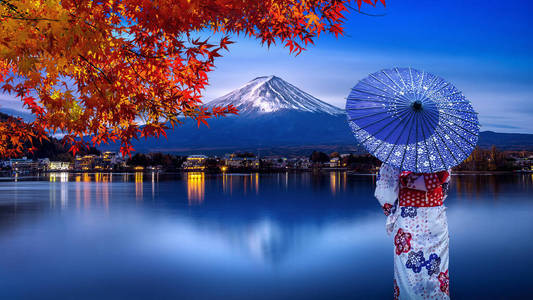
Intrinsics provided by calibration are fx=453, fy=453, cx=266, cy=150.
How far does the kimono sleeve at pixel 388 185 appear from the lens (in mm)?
4383

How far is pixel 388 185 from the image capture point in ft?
14.4

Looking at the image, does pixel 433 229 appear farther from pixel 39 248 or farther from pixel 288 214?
pixel 288 214

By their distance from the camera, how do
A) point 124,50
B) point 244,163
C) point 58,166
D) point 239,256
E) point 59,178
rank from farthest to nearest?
point 58,166 < point 244,163 < point 59,178 < point 239,256 < point 124,50

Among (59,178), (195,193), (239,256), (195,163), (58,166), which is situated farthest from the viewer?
(58,166)

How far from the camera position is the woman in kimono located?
422 centimetres

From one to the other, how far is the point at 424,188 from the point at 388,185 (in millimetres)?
336

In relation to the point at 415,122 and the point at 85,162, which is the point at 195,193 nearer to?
the point at 415,122

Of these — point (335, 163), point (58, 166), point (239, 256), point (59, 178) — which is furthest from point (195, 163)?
point (239, 256)

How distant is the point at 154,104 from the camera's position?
13.9ft

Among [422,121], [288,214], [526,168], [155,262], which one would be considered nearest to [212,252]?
[155,262]

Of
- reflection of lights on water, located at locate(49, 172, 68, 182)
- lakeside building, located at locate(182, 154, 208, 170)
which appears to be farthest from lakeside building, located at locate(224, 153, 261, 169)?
reflection of lights on water, located at locate(49, 172, 68, 182)

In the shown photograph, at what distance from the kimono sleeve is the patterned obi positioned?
0.28 feet

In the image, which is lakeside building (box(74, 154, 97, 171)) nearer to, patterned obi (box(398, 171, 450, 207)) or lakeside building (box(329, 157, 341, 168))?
lakeside building (box(329, 157, 341, 168))

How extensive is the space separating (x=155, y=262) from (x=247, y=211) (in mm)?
10576
